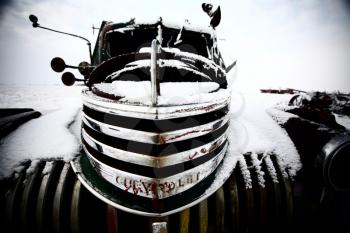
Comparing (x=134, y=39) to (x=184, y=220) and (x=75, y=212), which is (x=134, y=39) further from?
(x=184, y=220)

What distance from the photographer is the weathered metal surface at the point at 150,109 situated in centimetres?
165

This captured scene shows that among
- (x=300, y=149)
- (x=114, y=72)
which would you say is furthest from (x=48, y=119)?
(x=300, y=149)

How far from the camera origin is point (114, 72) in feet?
8.84

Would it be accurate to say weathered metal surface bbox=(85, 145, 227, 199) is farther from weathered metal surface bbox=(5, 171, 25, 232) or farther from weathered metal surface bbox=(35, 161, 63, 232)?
weathered metal surface bbox=(5, 171, 25, 232)

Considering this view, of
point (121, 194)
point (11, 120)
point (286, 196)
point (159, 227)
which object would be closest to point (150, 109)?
point (121, 194)

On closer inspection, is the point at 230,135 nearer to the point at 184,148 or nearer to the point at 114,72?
the point at 184,148

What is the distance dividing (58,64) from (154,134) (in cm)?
182

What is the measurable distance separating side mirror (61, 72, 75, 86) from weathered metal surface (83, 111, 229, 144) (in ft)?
3.43

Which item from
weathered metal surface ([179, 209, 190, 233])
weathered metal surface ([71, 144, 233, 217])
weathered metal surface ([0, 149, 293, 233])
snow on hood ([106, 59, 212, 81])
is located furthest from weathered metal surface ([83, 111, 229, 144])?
weathered metal surface ([179, 209, 190, 233])

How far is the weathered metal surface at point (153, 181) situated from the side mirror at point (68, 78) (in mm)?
1354

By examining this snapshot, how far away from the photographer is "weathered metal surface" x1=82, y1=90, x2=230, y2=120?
165 centimetres

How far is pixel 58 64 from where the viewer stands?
8.72 feet

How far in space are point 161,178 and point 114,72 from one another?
62.0 inches

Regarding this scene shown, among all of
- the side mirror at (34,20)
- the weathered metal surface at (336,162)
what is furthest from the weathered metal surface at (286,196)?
the side mirror at (34,20)
